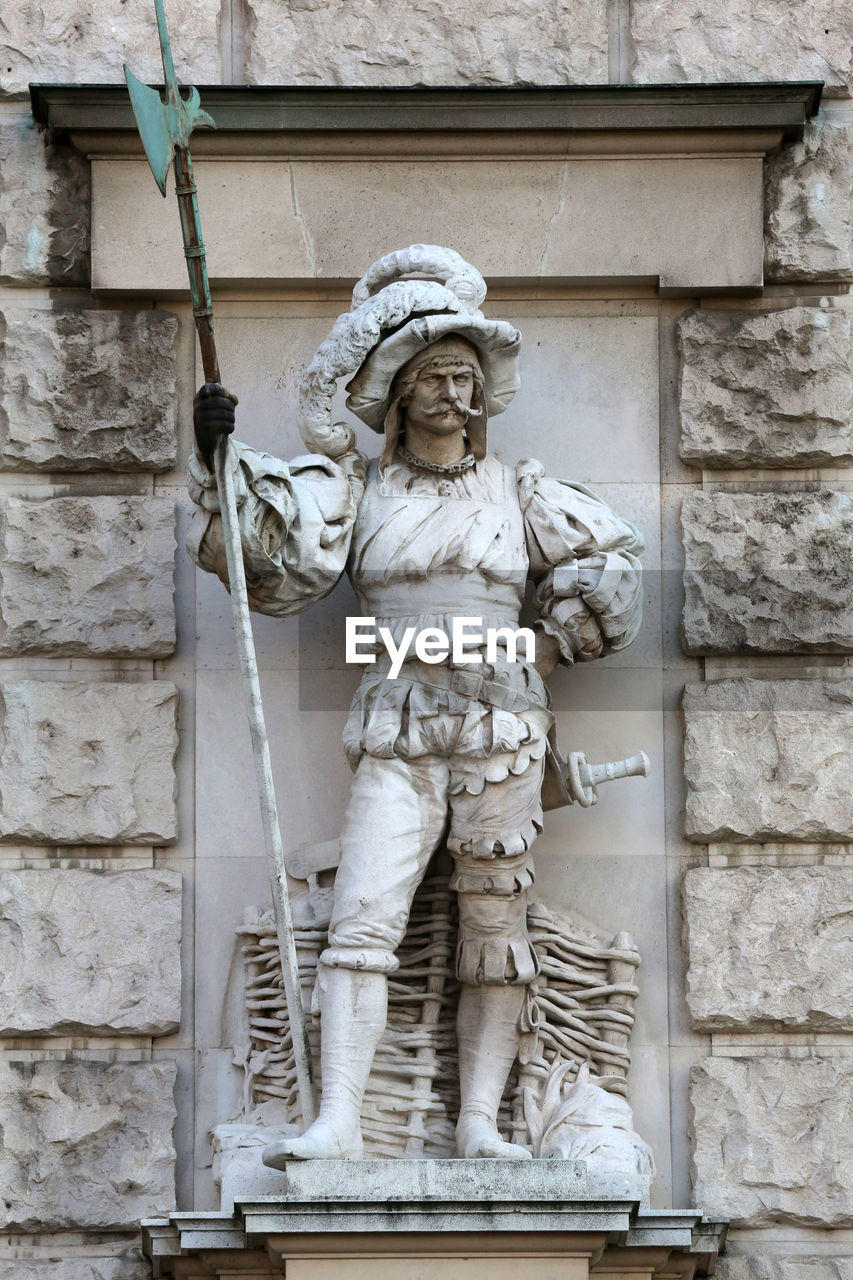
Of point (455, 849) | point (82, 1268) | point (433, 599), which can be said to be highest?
point (433, 599)

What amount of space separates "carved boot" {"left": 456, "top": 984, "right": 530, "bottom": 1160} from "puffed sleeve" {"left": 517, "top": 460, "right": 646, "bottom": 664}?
0.83m

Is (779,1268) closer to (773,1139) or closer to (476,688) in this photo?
(773,1139)

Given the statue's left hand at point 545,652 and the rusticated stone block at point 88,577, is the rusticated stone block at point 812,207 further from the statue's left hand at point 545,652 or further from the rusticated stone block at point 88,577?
the rusticated stone block at point 88,577

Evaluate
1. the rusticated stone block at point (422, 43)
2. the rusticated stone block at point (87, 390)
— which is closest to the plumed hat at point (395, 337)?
the rusticated stone block at point (87, 390)

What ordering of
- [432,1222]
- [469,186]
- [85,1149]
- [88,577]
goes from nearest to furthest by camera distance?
[432,1222] → [85,1149] → [88,577] → [469,186]

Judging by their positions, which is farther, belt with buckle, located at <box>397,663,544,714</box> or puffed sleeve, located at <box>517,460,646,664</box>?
puffed sleeve, located at <box>517,460,646,664</box>

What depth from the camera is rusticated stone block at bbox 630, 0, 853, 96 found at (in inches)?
284

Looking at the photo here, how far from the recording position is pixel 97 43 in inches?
284

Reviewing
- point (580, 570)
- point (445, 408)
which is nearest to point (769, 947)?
point (580, 570)

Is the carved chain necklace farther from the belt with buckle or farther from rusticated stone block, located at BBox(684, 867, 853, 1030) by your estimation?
rusticated stone block, located at BBox(684, 867, 853, 1030)

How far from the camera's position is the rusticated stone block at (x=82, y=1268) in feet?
20.8

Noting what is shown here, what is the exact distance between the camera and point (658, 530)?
274 inches

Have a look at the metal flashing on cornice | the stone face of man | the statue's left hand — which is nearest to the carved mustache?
the stone face of man

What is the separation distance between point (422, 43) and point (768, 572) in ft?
5.41
